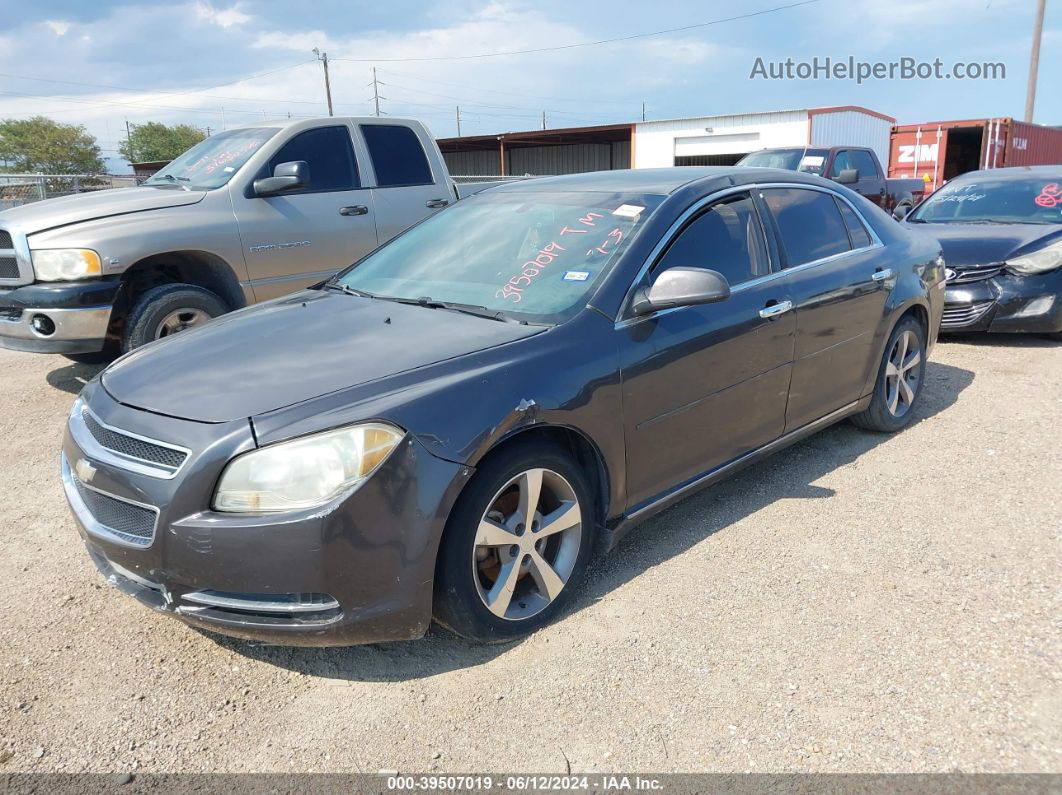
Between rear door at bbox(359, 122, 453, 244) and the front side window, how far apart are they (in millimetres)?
3700

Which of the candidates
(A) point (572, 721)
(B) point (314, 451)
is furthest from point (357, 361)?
(A) point (572, 721)

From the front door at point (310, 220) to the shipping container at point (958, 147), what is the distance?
1823 cm

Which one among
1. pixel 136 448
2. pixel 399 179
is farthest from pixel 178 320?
pixel 136 448

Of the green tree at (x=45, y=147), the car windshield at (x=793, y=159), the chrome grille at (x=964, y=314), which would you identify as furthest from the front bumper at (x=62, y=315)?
the green tree at (x=45, y=147)

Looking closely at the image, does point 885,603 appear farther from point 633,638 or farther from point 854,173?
point 854,173

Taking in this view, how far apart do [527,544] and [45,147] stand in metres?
73.9

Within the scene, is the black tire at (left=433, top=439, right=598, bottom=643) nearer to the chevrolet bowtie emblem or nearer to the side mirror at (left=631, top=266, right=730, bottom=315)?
the side mirror at (left=631, top=266, right=730, bottom=315)

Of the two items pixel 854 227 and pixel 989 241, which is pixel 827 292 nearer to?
pixel 854 227

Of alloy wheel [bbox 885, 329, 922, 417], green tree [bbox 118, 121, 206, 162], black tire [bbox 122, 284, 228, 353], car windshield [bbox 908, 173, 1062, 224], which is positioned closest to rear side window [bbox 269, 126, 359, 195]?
black tire [bbox 122, 284, 228, 353]

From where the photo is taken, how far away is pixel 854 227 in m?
4.67

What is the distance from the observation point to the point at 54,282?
18.0 feet

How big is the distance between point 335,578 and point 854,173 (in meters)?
10.9

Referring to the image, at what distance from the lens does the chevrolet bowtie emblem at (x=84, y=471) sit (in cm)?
274

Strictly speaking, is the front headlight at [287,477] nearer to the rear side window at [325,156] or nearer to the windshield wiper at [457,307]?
the windshield wiper at [457,307]
